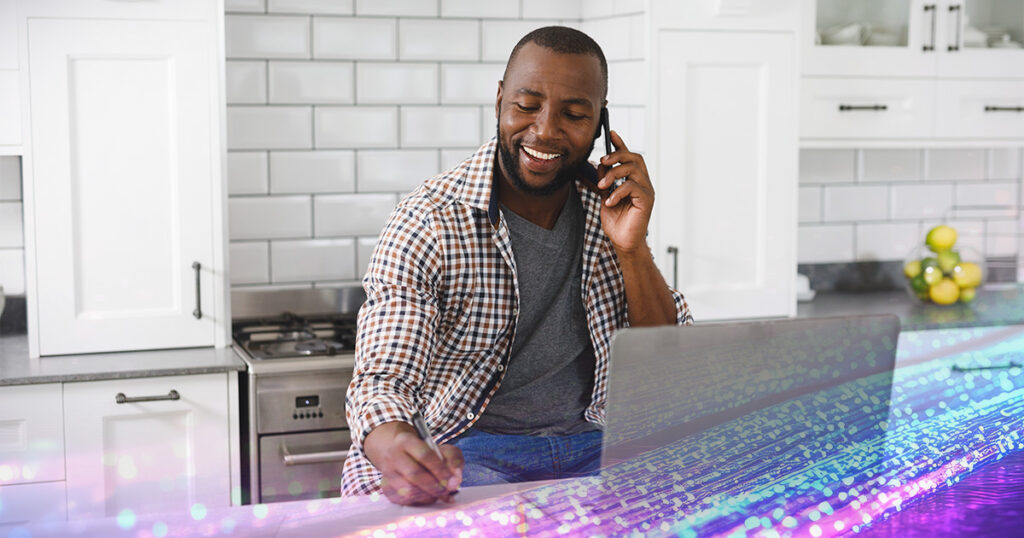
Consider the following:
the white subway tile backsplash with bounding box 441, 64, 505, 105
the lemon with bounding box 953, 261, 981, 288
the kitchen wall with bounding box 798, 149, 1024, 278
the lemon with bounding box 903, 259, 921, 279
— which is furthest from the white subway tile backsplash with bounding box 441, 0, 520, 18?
the lemon with bounding box 953, 261, 981, 288

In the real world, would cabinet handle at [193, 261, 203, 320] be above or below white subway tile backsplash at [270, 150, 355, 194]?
below

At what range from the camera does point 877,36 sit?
3.05 metres

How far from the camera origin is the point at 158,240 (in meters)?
2.53

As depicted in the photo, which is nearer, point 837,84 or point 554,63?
point 554,63

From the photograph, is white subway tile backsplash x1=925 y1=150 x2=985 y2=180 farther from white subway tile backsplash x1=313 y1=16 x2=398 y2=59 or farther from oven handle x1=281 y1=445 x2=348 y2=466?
oven handle x1=281 y1=445 x2=348 y2=466

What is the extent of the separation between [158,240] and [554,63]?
1.27m

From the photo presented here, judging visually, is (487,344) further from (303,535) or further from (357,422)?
(303,535)

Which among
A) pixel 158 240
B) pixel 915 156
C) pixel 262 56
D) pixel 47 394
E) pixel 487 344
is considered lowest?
pixel 47 394

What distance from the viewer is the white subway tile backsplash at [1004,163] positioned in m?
3.58

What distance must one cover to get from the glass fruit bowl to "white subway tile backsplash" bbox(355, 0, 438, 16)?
165 cm

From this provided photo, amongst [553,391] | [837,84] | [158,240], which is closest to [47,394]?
[158,240]

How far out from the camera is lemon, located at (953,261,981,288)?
317 cm

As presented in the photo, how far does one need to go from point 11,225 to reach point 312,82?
35.0 inches

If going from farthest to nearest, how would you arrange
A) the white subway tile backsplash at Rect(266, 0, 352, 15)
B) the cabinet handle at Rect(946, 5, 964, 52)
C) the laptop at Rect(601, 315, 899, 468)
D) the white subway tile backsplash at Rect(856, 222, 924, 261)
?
the white subway tile backsplash at Rect(856, 222, 924, 261), the cabinet handle at Rect(946, 5, 964, 52), the white subway tile backsplash at Rect(266, 0, 352, 15), the laptop at Rect(601, 315, 899, 468)
